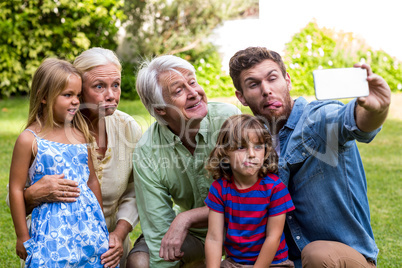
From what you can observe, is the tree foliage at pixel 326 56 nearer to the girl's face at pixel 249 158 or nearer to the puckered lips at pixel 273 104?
the puckered lips at pixel 273 104

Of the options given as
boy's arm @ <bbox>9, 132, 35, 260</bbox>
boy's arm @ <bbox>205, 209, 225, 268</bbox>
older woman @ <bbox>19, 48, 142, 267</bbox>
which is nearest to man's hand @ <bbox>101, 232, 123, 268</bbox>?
older woman @ <bbox>19, 48, 142, 267</bbox>

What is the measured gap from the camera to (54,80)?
288 cm

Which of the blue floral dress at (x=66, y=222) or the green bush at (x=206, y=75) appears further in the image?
the green bush at (x=206, y=75)

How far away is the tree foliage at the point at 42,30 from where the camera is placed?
9.52 m

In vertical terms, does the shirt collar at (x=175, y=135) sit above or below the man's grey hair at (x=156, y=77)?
below

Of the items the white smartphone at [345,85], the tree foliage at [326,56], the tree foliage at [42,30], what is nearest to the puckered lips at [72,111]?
the white smartphone at [345,85]

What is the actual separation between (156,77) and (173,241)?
1.04 meters

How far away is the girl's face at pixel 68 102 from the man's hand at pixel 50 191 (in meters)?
0.35

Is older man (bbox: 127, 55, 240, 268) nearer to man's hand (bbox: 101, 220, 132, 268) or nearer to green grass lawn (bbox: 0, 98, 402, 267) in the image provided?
man's hand (bbox: 101, 220, 132, 268)

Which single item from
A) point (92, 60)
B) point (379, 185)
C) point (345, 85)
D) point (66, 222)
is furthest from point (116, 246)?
point (379, 185)

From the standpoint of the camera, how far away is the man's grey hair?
3.16 metres

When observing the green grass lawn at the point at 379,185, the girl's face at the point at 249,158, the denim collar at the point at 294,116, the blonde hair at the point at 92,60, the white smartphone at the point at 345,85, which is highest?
the blonde hair at the point at 92,60

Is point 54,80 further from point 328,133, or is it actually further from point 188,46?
point 188,46

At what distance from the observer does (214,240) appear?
2656mm
